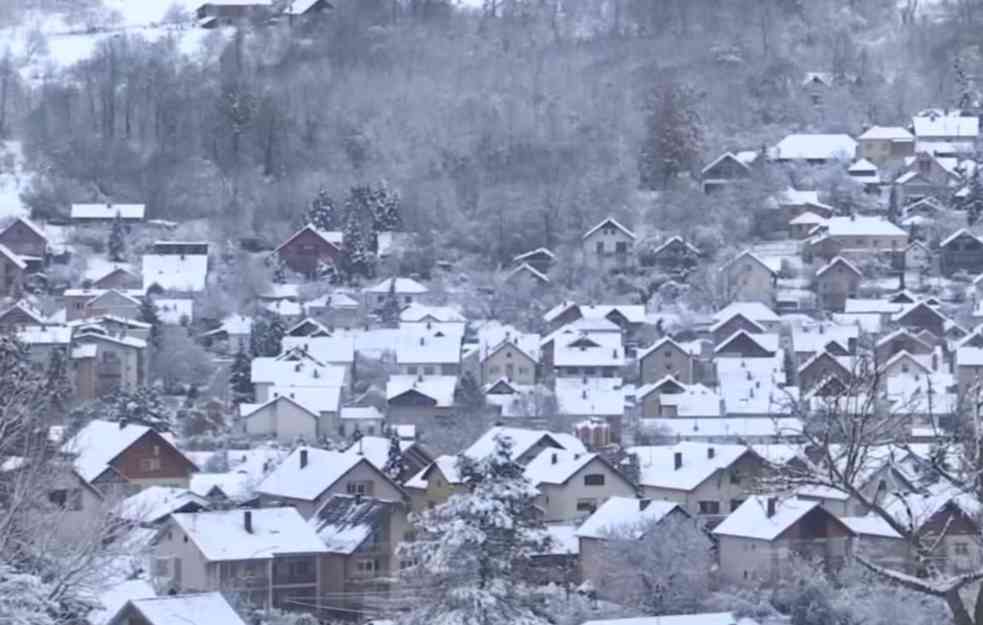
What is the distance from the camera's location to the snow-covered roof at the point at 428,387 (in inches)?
1196

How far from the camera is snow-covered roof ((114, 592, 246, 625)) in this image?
14.8m

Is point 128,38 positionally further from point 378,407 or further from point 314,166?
point 378,407

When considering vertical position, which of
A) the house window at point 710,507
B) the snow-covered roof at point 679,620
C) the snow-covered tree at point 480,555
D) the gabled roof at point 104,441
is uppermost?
the snow-covered tree at point 480,555

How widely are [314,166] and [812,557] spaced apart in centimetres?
2402

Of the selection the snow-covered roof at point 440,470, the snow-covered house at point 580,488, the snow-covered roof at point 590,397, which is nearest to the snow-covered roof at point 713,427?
the snow-covered roof at point 590,397

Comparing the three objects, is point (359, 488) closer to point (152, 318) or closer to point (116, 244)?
point (152, 318)

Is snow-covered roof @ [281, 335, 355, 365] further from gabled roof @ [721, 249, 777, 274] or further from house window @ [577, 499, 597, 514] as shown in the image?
A: house window @ [577, 499, 597, 514]

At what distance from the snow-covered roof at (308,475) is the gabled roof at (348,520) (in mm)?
359

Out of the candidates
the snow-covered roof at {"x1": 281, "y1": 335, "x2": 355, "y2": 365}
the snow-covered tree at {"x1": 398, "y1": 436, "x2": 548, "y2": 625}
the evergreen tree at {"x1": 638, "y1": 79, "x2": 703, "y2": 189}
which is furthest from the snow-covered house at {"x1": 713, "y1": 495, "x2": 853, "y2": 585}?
the evergreen tree at {"x1": 638, "y1": 79, "x2": 703, "y2": 189}

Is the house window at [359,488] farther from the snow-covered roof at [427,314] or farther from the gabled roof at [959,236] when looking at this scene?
the gabled roof at [959,236]

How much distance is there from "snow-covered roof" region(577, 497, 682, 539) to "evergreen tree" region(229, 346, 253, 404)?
9.99 metres

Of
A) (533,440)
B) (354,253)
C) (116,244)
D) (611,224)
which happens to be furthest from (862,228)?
(533,440)

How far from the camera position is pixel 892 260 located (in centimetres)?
3756

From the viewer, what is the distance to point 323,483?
2256 cm
